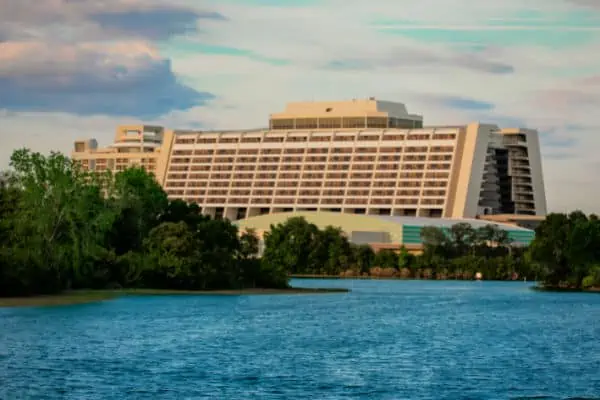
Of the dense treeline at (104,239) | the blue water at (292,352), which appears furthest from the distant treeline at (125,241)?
the blue water at (292,352)

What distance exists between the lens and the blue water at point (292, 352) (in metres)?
50.1

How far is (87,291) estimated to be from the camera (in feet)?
368

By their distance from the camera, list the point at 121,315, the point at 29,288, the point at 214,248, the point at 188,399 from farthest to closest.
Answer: the point at 214,248 → the point at 29,288 → the point at 121,315 → the point at 188,399

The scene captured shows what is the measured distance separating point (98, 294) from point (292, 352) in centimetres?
4760

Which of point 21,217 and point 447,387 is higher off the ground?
point 21,217

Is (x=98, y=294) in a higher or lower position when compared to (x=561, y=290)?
lower

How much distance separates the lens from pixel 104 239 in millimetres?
127000

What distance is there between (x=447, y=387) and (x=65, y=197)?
204ft

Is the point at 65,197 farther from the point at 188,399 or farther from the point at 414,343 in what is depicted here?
the point at 188,399

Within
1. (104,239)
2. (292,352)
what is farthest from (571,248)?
(292,352)

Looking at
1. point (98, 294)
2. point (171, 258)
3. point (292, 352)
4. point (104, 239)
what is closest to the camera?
point (292, 352)

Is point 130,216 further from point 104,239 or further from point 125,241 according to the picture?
point 104,239

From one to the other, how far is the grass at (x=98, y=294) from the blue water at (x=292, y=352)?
91.4 inches

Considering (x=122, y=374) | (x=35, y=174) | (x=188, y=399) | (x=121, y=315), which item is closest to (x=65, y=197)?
(x=35, y=174)
